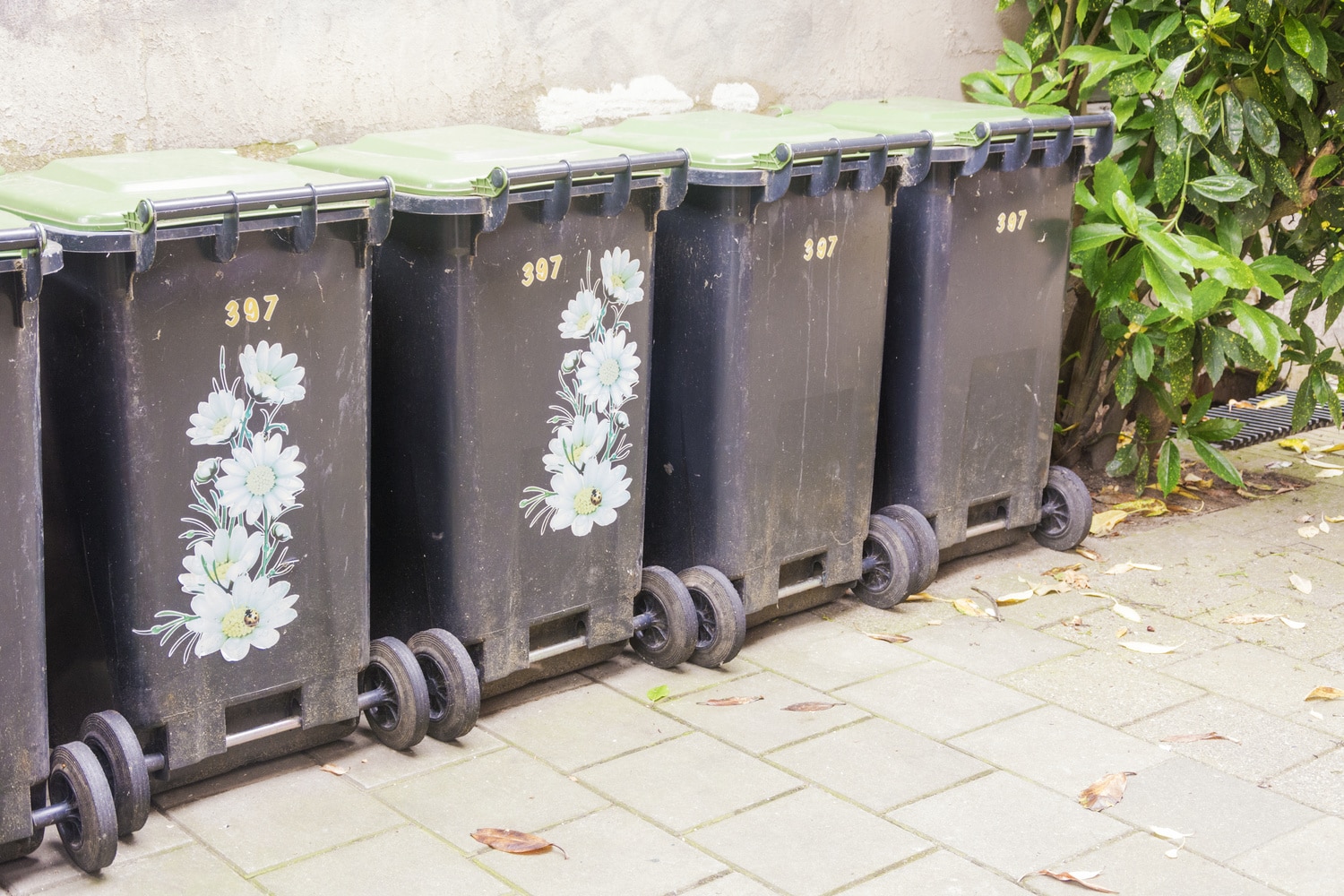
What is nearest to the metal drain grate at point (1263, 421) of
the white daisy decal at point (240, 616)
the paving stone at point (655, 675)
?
the paving stone at point (655, 675)

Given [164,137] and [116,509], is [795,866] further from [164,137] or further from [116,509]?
[164,137]

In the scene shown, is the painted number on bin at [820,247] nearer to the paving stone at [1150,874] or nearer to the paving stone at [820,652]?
the paving stone at [820,652]

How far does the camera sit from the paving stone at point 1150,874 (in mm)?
3059

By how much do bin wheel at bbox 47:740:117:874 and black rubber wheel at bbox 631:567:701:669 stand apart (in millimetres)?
1551

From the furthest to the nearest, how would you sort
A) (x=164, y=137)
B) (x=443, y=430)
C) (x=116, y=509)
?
(x=164, y=137) → (x=443, y=430) → (x=116, y=509)

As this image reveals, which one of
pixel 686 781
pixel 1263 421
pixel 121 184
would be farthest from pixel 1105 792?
pixel 1263 421

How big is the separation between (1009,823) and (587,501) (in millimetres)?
1329

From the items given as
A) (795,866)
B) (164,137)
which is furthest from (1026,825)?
(164,137)

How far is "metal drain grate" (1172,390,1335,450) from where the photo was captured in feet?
21.0

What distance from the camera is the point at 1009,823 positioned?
3326 millimetres

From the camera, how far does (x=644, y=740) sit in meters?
3.71

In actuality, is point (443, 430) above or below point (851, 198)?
below

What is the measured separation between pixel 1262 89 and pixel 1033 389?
4.44 feet

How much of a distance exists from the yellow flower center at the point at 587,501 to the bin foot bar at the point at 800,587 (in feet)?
2.52
